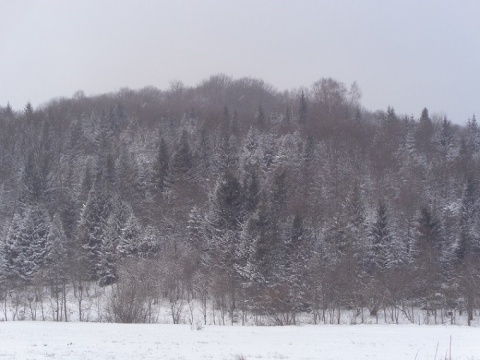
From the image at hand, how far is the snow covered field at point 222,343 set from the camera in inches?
690

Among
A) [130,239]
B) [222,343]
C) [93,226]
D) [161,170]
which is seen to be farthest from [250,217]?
[222,343]

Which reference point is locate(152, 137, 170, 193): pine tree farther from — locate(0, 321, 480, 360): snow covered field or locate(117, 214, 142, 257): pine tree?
locate(0, 321, 480, 360): snow covered field

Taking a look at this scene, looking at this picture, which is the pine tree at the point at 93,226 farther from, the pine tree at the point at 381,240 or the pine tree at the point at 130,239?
the pine tree at the point at 381,240

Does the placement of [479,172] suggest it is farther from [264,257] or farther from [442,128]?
[264,257]

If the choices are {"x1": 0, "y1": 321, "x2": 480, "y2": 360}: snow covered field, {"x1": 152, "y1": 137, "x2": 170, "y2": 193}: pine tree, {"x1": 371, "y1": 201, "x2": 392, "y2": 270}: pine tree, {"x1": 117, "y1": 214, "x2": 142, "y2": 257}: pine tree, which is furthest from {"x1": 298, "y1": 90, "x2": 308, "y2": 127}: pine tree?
{"x1": 0, "y1": 321, "x2": 480, "y2": 360}: snow covered field

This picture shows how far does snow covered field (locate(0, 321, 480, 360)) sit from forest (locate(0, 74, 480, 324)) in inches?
381

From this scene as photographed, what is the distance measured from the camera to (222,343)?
2094 cm

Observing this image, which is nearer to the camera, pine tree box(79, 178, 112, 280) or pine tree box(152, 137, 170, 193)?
pine tree box(79, 178, 112, 280)

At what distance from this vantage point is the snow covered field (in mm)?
17516

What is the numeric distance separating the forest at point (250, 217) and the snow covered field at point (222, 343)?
31.7 feet

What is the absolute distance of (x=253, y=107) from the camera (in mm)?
134000

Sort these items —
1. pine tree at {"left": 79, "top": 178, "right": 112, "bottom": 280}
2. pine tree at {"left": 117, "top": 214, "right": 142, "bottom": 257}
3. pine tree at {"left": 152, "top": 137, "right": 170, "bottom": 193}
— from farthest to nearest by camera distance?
1. pine tree at {"left": 152, "top": 137, "right": 170, "bottom": 193}
2. pine tree at {"left": 79, "top": 178, "right": 112, "bottom": 280}
3. pine tree at {"left": 117, "top": 214, "right": 142, "bottom": 257}

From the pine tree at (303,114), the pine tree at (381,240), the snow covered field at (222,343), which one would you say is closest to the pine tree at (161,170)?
the pine tree at (381,240)

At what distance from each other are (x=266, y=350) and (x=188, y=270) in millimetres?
30445
